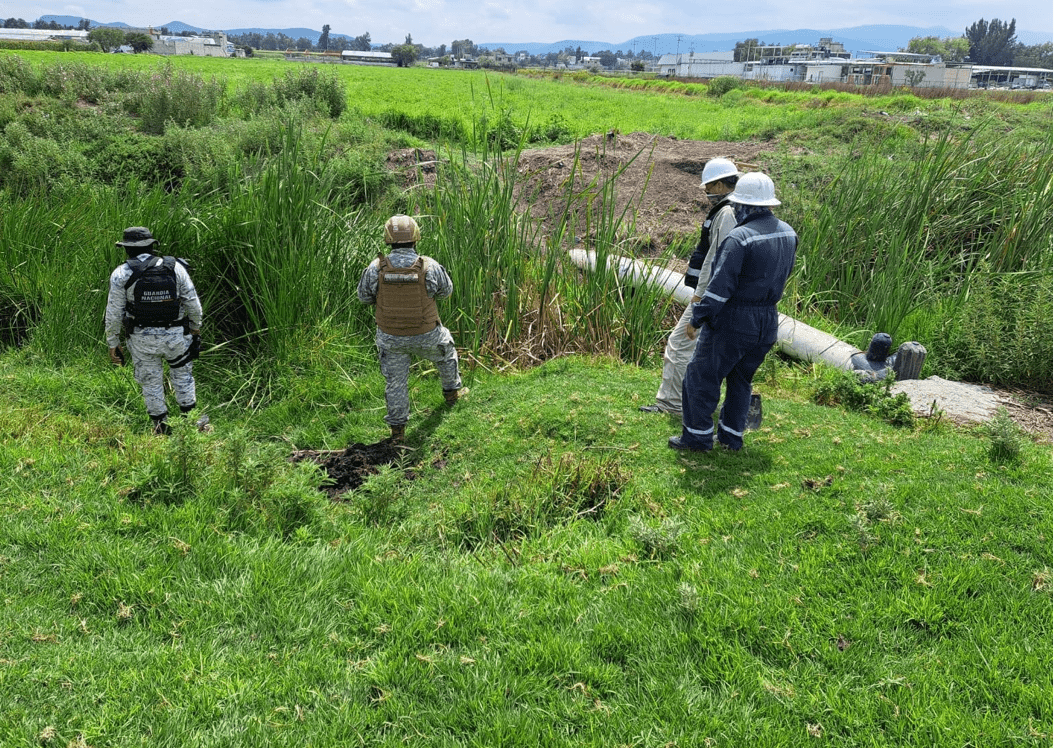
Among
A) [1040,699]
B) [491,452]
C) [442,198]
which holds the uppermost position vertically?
[442,198]

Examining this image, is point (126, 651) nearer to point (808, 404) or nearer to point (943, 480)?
point (943, 480)

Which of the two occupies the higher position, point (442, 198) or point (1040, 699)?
point (442, 198)

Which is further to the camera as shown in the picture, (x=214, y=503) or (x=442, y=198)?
(x=442, y=198)

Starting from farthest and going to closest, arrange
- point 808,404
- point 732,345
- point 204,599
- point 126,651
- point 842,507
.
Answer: point 808,404
point 732,345
point 842,507
point 204,599
point 126,651

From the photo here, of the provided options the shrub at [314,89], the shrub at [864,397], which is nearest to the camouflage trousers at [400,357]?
the shrub at [864,397]

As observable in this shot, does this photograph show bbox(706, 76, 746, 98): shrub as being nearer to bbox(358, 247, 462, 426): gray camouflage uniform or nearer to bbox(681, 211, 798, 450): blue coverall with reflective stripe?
bbox(358, 247, 462, 426): gray camouflage uniform

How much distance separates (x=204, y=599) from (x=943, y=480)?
3.81 meters

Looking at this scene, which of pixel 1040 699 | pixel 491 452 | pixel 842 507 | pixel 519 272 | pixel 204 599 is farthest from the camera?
pixel 519 272

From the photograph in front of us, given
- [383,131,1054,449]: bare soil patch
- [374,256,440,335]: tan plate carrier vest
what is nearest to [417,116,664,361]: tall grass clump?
[383,131,1054,449]: bare soil patch

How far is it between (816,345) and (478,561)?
4672 millimetres

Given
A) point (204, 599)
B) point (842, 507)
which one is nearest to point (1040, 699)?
point (842, 507)

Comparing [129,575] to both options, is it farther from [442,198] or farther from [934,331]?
[934,331]

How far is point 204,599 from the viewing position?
3.23m

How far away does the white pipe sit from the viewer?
681cm
